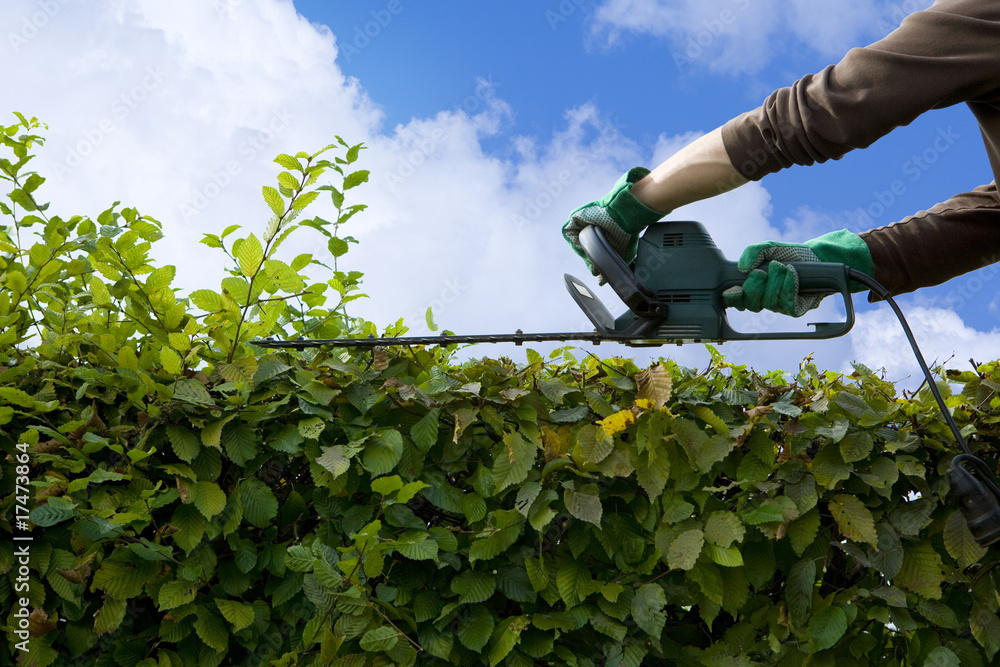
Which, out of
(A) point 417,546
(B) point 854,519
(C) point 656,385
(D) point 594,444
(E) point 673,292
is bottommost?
(A) point 417,546

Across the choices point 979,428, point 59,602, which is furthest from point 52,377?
point 979,428

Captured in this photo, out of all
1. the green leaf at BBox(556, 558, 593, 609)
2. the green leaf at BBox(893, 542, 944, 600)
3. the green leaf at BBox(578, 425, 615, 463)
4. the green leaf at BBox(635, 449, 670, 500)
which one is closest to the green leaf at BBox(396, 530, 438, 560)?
the green leaf at BBox(556, 558, 593, 609)

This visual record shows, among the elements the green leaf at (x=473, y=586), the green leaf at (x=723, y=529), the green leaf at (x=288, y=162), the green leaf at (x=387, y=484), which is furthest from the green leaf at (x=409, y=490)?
the green leaf at (x=288, y=162)

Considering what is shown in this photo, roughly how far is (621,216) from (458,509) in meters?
1.04

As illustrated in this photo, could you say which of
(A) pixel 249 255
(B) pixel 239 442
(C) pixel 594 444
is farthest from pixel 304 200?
(C) pixel 594 444

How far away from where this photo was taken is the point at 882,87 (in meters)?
1.92

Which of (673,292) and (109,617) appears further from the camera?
(673,292)

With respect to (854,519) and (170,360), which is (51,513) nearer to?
(170,360)

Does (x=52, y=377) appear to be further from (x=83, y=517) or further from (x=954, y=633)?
(x=954, y=633)

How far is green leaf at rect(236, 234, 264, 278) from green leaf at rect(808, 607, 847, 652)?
1.88 metres

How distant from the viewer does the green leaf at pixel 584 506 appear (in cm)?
184

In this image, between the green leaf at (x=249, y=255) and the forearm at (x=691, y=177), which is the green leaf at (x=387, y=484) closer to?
the green leaf at (x=249, y=255)

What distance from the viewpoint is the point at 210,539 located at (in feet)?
6.49

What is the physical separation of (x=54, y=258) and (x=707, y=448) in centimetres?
219
